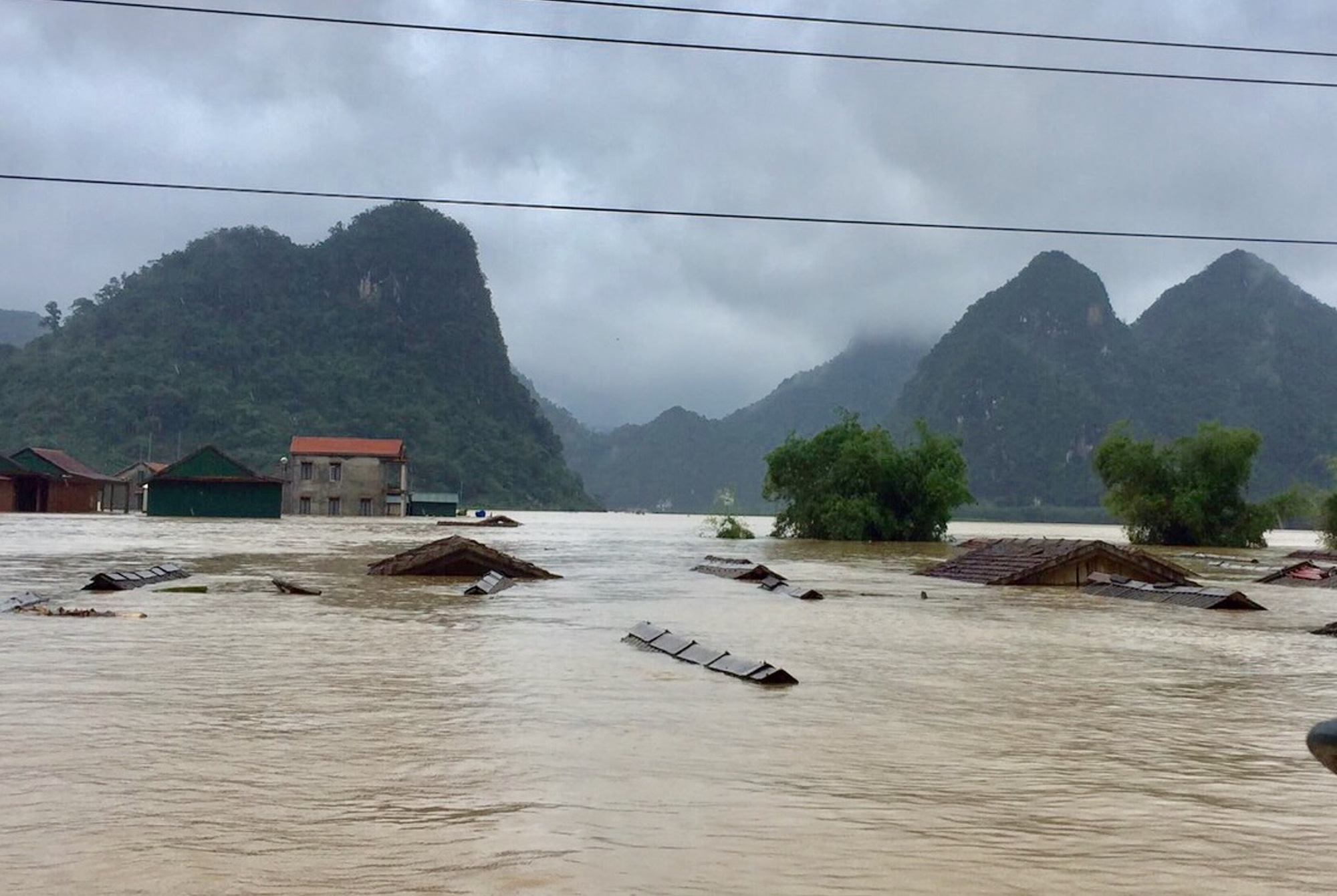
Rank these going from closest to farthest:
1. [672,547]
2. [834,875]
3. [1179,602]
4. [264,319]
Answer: [834,875], [1179,602], [672,547], [264,319]

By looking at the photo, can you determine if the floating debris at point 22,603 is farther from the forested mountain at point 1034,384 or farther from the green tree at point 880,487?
the forested mountain at point 1034,384

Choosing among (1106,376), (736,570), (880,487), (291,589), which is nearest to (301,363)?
(880,487)

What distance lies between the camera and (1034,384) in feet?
554

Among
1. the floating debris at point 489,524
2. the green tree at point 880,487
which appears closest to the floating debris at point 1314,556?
the green tree at point 880,487

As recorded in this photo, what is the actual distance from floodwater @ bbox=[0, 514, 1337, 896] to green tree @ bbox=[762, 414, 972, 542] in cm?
3855

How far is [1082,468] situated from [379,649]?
16360 cm

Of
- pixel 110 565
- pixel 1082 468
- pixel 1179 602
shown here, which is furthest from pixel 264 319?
pixel 1179 602

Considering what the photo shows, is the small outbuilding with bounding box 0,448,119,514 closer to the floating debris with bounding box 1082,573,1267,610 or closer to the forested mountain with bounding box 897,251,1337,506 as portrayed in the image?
the floating debris with bounding box 1082,573,1267,610

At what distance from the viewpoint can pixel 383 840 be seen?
5.12 meters

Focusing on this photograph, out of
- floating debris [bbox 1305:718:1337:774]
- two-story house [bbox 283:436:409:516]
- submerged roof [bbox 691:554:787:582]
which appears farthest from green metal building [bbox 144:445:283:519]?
floating debris [bbox 1305:718:1337:774]

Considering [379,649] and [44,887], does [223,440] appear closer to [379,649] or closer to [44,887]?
[379,649]

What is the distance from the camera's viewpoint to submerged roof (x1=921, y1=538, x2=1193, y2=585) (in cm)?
2589

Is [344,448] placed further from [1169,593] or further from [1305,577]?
[1169,593]

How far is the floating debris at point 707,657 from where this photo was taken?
34.8ft
